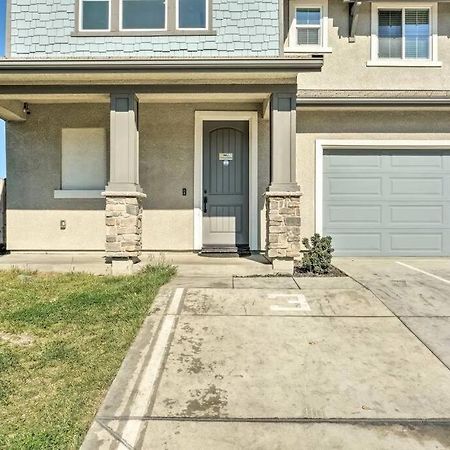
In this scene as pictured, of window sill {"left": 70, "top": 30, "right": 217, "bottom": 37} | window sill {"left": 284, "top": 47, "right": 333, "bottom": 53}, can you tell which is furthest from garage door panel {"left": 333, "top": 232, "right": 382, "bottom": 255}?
window sill {"left": 70, "top": 30, "right": 217, "bottom": 37}

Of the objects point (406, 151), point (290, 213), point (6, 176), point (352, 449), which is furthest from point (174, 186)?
point (352, 449)

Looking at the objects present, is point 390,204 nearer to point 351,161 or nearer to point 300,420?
point 351,161

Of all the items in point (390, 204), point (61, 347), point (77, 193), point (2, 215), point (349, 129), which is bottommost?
point (61, 347)

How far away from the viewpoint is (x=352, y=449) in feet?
8.29

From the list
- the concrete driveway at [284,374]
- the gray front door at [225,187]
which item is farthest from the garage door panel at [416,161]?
the concrete driveway at [284,374]

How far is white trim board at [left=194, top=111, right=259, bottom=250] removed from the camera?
9.07m

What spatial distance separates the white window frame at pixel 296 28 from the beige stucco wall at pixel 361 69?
0.13 metres

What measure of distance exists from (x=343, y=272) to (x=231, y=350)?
3932 mm

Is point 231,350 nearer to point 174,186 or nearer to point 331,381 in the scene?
point 331,381

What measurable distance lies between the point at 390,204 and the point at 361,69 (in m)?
3.32

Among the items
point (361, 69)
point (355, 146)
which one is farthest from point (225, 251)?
point (361, 69)

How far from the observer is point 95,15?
7.96 m

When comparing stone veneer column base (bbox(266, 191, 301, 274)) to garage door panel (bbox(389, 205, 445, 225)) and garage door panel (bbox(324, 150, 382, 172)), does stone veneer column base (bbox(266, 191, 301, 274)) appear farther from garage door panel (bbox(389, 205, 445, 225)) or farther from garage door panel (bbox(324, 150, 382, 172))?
garage door panel (bbox(389, 205, 445, 225))

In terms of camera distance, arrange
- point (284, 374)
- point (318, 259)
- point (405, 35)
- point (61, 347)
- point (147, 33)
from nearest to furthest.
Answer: point (284, 374) < point (61, 347) < point (318, 259) < point (147, 33) < point (405, 35)
